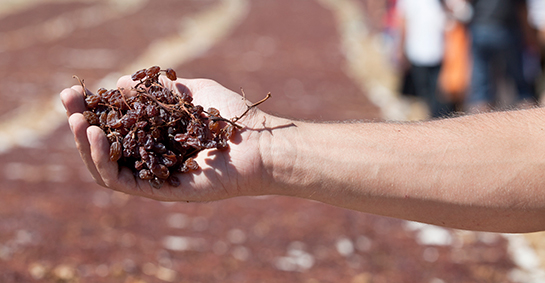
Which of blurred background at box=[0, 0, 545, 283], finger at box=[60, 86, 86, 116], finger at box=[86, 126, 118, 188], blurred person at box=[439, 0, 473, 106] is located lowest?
blurred background at box=[0, 0, 545, 283]

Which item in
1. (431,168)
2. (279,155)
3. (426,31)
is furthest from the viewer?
(426,31)

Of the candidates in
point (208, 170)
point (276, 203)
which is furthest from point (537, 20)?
point (208, 170)

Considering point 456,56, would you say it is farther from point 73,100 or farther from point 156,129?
point 73,100

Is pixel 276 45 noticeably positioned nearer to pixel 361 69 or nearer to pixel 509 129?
pixel 361 69

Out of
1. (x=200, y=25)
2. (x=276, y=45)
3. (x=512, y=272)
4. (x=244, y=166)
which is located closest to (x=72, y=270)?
(x=244, y=166)

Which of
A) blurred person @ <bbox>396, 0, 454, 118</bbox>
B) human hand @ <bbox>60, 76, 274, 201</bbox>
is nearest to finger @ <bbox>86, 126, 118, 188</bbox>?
human hand @ <bbox>60, 76, 274, 201</bbox>

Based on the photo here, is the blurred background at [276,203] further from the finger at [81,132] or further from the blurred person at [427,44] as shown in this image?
the finger at [81,132]

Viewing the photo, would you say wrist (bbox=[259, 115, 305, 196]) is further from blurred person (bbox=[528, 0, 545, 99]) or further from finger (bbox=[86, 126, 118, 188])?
blurred person (bbox=[528, 0, 545, 99])
